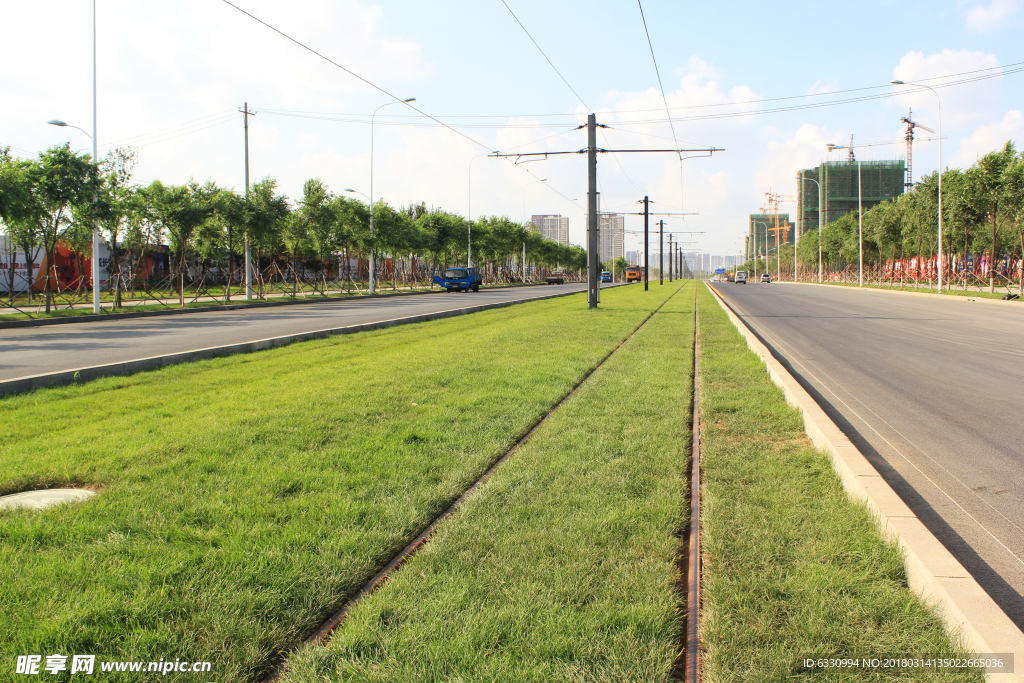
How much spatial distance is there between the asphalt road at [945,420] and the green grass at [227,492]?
3147 mm

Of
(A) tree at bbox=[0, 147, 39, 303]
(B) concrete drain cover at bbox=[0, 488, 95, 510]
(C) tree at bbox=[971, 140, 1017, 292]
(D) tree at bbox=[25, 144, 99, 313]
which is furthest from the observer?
(C) tree at bbox=[971, 140, 1017, 292]

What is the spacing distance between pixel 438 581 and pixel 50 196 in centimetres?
2586

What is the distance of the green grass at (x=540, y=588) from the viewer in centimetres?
257

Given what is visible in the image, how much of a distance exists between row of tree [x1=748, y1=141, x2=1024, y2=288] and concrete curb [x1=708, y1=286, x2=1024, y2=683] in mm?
39223

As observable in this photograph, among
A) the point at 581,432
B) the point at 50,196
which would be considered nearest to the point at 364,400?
the point at 581,432

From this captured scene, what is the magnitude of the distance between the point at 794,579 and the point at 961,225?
49359mm

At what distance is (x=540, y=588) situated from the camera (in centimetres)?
311

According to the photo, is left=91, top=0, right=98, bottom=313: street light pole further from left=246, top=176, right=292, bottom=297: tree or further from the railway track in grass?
the railway track in grass

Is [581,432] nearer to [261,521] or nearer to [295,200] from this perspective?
[261,521]

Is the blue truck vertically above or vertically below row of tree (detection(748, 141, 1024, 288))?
below

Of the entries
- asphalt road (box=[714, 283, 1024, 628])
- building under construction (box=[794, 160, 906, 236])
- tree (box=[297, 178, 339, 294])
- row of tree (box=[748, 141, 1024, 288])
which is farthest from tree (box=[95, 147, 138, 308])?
building under construction (box=[794, 160, 906, 236])

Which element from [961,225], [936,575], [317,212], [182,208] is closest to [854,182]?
[961,225]

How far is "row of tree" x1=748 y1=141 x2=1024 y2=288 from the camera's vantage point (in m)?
36.9

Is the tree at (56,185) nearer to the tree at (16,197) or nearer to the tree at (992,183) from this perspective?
the tree at (16,197)
